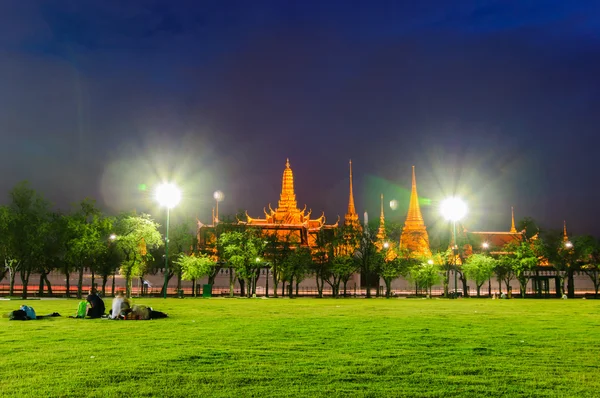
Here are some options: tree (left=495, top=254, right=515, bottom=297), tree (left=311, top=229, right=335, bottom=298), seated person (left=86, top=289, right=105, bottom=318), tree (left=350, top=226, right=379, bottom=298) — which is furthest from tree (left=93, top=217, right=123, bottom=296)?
tree (left=495, top=254, right=515, bottom=297)

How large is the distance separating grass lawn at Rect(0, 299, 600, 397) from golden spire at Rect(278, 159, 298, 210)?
310ft

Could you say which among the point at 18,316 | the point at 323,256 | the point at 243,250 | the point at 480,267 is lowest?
the point at 18,316

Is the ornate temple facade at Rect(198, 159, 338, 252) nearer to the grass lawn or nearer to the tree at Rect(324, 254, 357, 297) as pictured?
the tree at Rect(324, 254, 357, 297)

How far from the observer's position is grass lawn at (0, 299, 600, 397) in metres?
9.63

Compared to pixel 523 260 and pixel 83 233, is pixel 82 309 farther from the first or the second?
pixel 523 260

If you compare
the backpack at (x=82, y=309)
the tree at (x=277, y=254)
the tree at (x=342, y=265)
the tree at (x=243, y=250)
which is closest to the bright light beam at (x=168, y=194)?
the tree at (x=243, y=250)

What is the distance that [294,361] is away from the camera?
12.3m

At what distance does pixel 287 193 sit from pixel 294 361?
104 m

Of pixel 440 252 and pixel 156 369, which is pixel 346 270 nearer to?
pixel 440 252

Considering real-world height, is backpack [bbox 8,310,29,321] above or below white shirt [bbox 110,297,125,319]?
below

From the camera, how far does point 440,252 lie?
7238 centimetres

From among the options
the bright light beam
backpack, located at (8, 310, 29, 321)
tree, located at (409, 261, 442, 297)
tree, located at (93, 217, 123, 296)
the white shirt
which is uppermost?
the bright light beam

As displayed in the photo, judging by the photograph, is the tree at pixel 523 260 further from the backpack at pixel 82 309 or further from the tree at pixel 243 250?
the backpack at pixel 82 309

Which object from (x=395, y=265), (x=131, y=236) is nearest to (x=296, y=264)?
(x=395, y=265)
